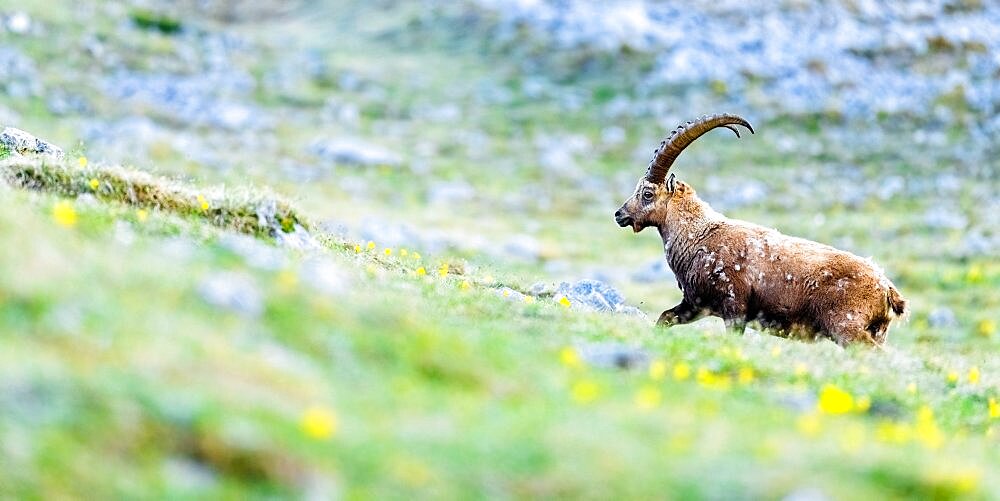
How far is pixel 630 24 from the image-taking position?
51.4 meters

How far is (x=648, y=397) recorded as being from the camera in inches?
346

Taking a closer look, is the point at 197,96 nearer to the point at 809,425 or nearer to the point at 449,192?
the point at 449,192

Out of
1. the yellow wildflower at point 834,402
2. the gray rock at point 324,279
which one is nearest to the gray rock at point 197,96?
the gray rock at point 324,279

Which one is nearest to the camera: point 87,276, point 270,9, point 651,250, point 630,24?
point 87,276

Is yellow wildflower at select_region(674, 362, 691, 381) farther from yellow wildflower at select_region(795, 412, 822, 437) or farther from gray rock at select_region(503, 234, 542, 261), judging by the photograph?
gray rock at select_region(503, 234, 542, 261)

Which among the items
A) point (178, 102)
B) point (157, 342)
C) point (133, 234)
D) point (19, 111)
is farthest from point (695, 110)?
point (157, 342)

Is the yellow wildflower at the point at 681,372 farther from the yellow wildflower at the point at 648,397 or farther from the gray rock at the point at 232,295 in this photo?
the gray rock at the point at 232,295

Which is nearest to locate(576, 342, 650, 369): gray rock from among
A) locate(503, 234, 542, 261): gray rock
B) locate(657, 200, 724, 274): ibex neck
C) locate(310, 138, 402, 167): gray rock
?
locate(657, 200, 724, 274): ibex neck

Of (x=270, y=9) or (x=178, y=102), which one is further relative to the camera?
(x=270, y=9)

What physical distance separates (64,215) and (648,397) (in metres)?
5.50

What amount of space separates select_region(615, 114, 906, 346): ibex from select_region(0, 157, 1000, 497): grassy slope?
3724mm

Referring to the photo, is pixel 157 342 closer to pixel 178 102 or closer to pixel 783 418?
pixel 783 418

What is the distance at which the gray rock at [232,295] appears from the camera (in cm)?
865

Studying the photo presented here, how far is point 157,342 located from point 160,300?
2.76 feet
